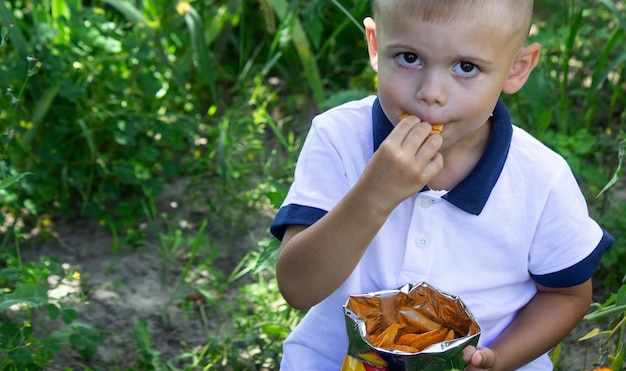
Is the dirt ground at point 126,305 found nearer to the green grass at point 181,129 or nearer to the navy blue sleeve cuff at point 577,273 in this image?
the green grass at point 181,129

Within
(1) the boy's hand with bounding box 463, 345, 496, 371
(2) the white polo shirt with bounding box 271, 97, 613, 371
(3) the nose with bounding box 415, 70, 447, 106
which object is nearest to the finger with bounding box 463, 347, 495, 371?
(1) the boy's hand with bounding box 463, 345, 496, 371

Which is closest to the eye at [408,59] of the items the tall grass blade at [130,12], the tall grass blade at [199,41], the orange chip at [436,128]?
the orange chip at [436,128]

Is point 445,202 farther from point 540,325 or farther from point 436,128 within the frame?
point 540,325

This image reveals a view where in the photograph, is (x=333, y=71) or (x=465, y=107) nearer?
(x=465, y=107)

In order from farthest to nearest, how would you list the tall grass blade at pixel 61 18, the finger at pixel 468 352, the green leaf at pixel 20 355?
the tall grass blade at pixel 61 18 → the green leaf at pixel 20 355 → the finger at pixel 468 352

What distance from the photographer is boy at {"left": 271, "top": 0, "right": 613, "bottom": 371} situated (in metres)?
1.72

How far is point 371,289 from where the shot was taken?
6.53 ft

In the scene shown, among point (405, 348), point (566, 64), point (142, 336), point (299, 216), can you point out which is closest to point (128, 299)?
point (142, 336)

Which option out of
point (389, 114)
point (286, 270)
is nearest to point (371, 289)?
point (286, 270)

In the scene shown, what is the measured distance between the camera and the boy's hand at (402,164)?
1678mm

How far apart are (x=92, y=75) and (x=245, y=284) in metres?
0.94

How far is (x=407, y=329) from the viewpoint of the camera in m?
1.92

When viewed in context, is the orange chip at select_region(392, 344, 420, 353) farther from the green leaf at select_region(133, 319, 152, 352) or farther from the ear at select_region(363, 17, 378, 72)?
the green leaf at select_region(133, 319, 152, 352)

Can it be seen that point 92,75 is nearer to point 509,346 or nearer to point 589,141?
point 589,141
